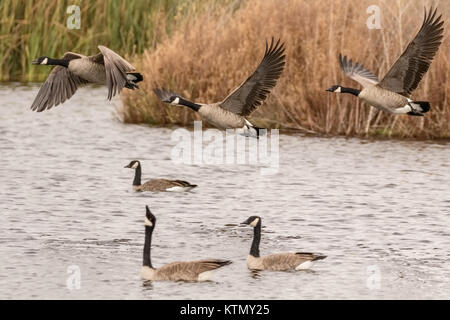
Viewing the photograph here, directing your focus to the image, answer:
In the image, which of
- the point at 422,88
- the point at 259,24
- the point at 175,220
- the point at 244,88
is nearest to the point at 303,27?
the point at 259,24

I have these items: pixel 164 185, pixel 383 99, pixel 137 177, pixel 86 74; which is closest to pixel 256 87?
pixel 383 99

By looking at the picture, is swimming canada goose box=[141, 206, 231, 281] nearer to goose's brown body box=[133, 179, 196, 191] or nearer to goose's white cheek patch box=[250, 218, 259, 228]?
goose's white cheek patch box=[250, 218, 259, 228]

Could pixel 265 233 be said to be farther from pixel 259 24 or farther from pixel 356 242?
pixel 259 24

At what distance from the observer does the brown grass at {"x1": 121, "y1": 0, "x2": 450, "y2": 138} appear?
2344 centimetres

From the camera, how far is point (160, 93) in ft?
47.5

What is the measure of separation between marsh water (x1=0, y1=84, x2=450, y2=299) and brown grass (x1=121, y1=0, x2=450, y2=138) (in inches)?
17.6

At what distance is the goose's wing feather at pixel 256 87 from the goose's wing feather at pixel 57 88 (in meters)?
1.75

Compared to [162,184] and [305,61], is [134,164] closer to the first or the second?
[162,184]

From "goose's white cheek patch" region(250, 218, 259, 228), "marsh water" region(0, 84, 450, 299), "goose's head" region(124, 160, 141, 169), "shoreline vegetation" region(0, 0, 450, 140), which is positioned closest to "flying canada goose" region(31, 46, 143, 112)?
"marsh water" region(0, 84, 450, 299)

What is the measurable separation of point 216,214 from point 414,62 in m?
4.04

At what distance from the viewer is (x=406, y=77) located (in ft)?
51.5

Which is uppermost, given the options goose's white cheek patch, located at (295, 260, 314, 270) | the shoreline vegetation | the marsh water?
the shoreline vegetation

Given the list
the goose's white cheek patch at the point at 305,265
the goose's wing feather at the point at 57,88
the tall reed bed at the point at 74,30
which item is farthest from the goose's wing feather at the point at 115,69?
the tall reed bed at the point at 74,30

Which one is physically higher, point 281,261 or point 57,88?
point 57,88
